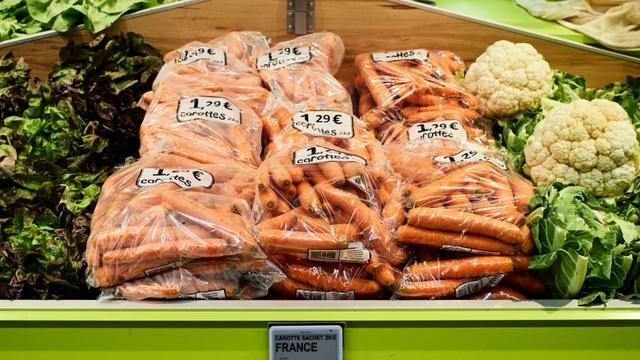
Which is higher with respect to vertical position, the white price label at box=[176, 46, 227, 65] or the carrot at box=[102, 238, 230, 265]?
the white price label at box=[176, 46, 227, 65]

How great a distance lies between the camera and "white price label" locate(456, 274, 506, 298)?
162 centimetres

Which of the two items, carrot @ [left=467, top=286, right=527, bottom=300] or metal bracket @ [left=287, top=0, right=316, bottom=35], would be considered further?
metal bracket @ [left=287, top=0, right=316, bottom=35]

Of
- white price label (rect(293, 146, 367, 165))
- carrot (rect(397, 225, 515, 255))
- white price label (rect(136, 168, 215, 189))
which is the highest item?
white price label (rect(293, 146, 367, 165))

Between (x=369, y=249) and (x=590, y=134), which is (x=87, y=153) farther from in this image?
(x=590, y=134)

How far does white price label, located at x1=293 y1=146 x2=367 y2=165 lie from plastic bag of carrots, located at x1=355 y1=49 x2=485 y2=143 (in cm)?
37

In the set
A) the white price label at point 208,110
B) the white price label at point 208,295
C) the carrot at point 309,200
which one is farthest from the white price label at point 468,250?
the white price label at point 208,110

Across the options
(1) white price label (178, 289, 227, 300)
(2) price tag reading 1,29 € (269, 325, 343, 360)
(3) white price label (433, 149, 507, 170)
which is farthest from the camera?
(3) white price label (433, 149, 507, 170)

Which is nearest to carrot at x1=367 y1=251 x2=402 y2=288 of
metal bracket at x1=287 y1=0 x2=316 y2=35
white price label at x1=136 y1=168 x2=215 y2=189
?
white price label at x1=136 y1=168 x2=215 y2=189

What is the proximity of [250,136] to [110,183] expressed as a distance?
42 cm

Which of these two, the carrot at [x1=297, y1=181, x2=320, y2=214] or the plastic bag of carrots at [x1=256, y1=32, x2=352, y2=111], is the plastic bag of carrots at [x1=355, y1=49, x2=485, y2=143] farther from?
the carrot at [x1=297, y1=181, x2=320, y2=214]

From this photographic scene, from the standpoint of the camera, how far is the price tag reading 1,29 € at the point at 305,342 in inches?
56.1

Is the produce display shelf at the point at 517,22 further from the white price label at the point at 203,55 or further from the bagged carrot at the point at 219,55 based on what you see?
the white price label at the point at 203,55

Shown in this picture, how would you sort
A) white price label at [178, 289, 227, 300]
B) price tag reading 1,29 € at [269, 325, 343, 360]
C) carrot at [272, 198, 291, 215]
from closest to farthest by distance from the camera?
1. price tag reading 1,29 € at [269, 325, 343, 360]
2. white price label at [178, 289, 227, 300]
3. carrot at [272, 198, 291, 215]

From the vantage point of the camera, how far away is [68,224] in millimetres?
1830
